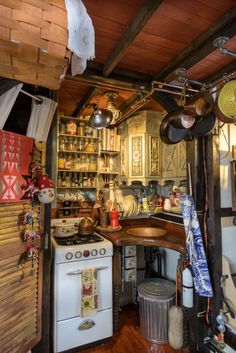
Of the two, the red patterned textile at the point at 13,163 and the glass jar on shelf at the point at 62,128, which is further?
the glass jar on shelf at the point at 62,128

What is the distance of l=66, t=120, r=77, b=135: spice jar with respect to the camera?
2490 millimetres

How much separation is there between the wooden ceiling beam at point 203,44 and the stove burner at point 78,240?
4.98 feet

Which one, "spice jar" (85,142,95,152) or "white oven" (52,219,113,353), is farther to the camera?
"spice jar" (85,142,95,152)

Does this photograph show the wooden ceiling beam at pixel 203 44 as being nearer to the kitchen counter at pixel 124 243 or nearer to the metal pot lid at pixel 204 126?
the metal pot lid at pixel 204 126

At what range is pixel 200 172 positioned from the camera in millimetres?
1862

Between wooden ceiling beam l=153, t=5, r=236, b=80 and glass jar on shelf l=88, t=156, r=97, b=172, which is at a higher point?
wooden ceiling beam l=153, t=5, r=236, b=80

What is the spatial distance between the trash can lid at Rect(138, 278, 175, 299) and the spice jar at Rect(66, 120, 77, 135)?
1.79 meters

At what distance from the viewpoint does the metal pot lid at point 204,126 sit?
1.66 metres

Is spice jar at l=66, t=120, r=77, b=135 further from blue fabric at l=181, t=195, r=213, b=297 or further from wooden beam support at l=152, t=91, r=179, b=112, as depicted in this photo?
blue fabric at l=181, t=195, r=213, b=297

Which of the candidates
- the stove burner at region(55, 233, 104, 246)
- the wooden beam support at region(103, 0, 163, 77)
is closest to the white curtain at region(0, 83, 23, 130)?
the wooden beam support at region(103, 0, 163, 77)

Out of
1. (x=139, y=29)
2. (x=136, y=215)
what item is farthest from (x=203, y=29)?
(x=136, y=215)

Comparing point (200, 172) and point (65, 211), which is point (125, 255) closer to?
point (65, 211)

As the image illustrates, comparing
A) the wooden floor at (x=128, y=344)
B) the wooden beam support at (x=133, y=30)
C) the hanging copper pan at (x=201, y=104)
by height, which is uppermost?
the wooden beam support at (x=133, y=30)

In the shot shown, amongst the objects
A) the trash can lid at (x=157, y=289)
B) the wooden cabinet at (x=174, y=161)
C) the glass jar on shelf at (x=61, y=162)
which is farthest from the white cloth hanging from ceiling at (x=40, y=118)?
the trash can lid at (x=157, y=289)
